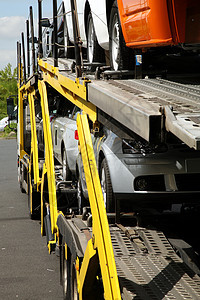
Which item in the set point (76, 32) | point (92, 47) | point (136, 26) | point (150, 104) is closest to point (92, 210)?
point (150, 104)

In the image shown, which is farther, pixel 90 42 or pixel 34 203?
pixel 34 203

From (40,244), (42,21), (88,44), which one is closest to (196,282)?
(88,44)

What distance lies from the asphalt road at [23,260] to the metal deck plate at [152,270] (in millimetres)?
1719

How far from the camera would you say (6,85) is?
54875 mm

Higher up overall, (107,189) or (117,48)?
(117,48)

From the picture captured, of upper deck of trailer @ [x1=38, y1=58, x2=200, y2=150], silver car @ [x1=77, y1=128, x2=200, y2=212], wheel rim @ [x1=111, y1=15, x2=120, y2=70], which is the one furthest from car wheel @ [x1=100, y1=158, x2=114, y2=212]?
wheel rim @ [x1=111, y1=15, x2=120, y2=70]

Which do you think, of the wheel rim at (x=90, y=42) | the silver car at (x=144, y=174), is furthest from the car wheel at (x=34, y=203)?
the silver car at (x=144, y=174)

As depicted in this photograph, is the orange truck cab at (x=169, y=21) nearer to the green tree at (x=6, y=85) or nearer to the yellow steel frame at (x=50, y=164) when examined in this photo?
the yellow steel frame at (x=50, y=164)

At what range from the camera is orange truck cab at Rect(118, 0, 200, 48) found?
13.2ft

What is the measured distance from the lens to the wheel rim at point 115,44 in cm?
564

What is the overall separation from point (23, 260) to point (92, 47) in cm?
303

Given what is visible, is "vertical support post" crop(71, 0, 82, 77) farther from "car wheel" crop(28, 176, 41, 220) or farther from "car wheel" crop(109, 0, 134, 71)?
"car wheel" crop(28, 176, 41, 220)

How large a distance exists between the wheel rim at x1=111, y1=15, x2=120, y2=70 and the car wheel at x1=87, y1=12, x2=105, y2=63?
1002 mm

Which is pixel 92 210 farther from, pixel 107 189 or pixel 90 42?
pixel 90 42
